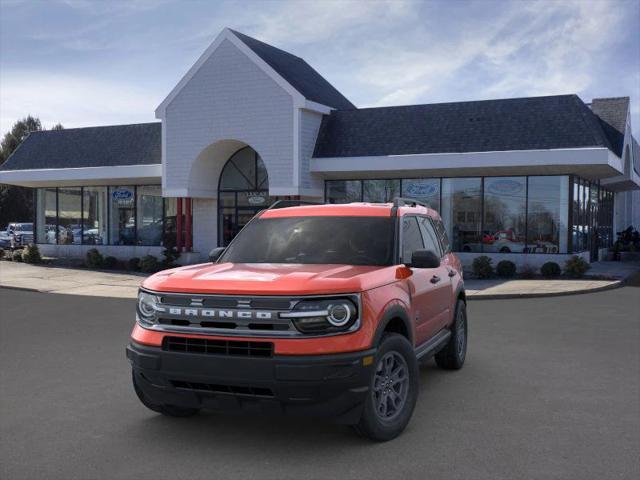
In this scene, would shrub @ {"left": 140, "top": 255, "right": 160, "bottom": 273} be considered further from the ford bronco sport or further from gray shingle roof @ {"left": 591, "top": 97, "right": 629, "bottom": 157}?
the ford bronco sport

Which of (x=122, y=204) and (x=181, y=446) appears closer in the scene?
(x=181, y=446)

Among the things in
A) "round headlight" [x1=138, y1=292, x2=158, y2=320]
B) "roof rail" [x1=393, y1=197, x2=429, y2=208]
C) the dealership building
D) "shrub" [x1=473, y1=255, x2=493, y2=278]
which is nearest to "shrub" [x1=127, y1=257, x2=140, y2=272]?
the dealership building

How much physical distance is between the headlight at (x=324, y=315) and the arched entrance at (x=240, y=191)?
70.2ft

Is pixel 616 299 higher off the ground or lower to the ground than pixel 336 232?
lower

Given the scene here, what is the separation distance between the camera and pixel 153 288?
5.36 metres

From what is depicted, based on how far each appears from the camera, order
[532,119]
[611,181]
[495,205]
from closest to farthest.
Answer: [532,119] → [495,205] → [611,181]

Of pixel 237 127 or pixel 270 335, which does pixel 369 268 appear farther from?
pixel 237 127

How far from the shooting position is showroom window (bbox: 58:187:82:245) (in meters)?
30.6

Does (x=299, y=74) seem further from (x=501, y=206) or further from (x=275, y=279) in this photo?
(x=275, y=279)

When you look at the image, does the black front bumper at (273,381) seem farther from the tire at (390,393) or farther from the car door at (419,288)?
the car door at (419,288)

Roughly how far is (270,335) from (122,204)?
25936 mm

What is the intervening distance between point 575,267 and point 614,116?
372 inches

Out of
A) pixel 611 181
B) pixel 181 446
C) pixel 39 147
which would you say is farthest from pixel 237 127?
pixel 181 446

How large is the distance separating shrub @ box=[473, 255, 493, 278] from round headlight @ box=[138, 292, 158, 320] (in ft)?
56.0
